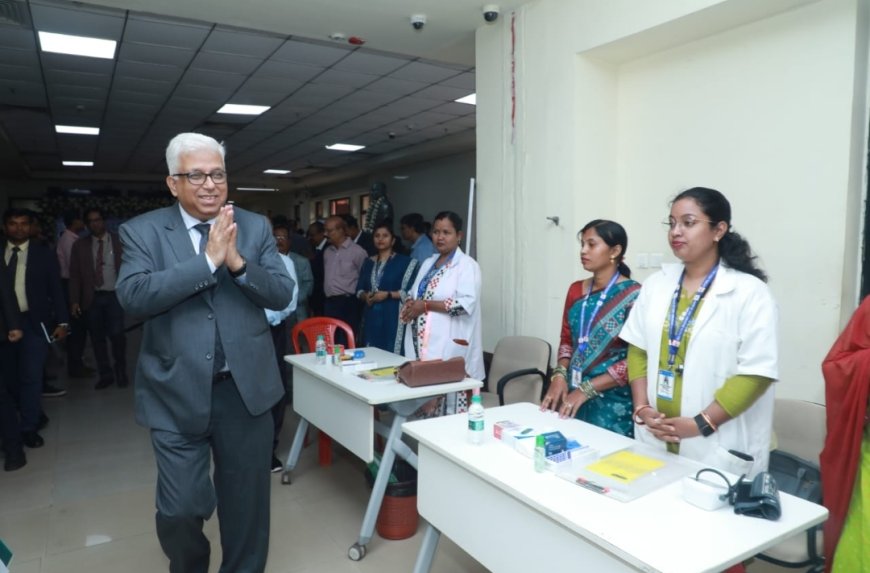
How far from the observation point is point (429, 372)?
8.75 ft

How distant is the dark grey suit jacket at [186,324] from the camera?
5.92ft

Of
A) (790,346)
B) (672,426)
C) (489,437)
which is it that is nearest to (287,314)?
(489,437)

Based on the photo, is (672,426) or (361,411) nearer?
(672,426)

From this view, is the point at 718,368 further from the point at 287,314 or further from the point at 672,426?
→ the point at 287,314

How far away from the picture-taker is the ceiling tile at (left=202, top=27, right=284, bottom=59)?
4562mm

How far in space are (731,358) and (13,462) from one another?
4.06 m

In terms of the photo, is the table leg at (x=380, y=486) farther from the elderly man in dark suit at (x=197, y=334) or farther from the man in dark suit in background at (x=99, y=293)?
the man in dark suit in background at (x=99, y=293)

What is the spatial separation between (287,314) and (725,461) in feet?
9.09

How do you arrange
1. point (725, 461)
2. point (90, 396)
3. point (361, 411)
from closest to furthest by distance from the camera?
point (725, 461)
point (361, 411)
point (90, 396)

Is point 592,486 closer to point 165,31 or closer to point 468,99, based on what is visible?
point 165,31

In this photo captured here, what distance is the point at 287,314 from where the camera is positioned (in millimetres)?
3766

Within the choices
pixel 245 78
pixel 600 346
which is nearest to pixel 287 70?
pixel 245 78

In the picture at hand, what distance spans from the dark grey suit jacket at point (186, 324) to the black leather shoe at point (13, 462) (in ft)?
7.91

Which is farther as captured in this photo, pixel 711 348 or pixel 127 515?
pixel 127 515
